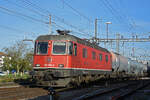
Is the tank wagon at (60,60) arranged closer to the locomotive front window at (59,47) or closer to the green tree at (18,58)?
the locomotive front window at (59,47)

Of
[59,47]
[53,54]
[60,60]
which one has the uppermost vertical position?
[59,47]

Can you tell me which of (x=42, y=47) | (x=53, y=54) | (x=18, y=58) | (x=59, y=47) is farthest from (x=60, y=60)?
(x=18, y=58)

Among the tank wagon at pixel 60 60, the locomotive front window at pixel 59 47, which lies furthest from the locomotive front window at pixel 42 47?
the locomotive front window at pixel 59 47

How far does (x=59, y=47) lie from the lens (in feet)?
50.4

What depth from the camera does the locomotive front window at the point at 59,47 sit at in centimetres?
1515

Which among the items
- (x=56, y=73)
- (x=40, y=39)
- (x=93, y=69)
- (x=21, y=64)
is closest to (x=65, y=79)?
(x=56, y=73)

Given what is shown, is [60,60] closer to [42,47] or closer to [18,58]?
[42,47]

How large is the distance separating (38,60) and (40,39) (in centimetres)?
158

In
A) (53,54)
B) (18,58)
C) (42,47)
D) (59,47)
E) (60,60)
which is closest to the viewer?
(60,60)

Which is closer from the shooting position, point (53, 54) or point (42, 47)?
point (53, 54)

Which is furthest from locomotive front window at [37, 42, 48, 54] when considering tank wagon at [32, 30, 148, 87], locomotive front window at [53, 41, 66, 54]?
locomotive front window at [53, 41, 66, 54]

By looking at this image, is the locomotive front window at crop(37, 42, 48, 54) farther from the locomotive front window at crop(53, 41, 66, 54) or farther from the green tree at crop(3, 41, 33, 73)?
the green tree at crop(3, 41, 33, 73)

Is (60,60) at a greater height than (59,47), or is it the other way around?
(59,47)

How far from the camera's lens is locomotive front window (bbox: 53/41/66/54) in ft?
49.7
